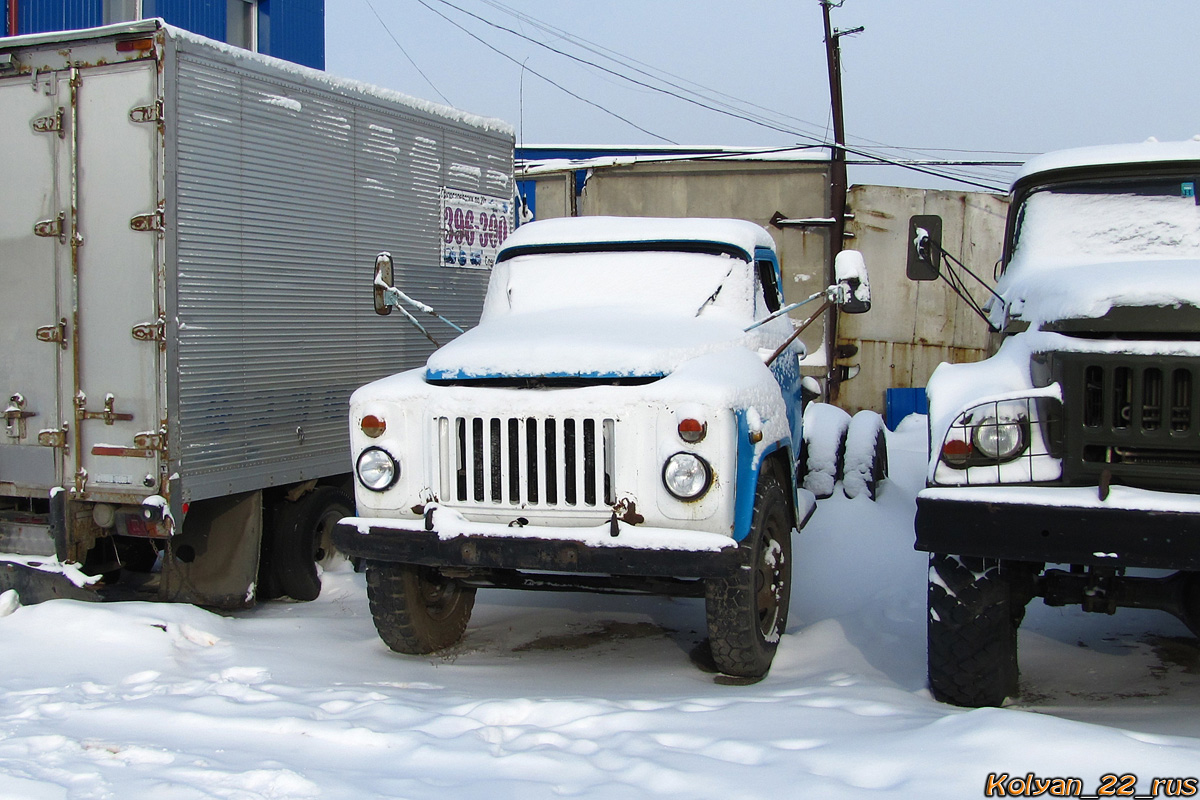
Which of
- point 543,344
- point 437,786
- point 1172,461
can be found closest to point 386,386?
point 543,344

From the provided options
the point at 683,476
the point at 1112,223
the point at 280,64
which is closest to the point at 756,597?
the point at 683,476

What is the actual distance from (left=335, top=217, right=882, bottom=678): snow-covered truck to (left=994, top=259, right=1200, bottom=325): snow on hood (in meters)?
1.04

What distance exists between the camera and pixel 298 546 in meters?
7.03

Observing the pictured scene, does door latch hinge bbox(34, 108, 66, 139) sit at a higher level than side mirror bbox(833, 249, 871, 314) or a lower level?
higher

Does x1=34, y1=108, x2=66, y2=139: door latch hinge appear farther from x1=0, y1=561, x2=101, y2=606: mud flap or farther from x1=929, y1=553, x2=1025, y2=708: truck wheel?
x1=929, y1=553, x2=1025, y2=708: truck wheel

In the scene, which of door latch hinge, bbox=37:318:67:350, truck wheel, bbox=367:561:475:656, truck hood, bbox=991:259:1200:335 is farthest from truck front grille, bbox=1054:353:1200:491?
door latch hinge, bbox=37:318:67:350

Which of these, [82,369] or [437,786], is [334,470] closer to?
[82,369]

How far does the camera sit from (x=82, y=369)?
6.05 m

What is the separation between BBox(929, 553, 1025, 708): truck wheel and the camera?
4223 millimetres

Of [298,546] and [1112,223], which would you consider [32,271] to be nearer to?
[298,546]

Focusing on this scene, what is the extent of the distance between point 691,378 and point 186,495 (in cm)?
307

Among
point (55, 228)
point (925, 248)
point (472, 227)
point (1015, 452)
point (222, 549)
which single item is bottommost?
point (222, 549)

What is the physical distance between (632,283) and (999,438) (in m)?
2.37

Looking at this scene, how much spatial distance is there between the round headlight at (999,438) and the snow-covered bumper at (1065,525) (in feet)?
0.53
